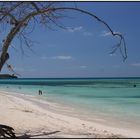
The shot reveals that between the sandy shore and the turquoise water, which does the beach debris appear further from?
the turquoise water

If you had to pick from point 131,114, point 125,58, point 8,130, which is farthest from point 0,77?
point 131,114

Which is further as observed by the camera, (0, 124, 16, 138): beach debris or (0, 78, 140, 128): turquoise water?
(0, 78, 140, 128): turquoise water

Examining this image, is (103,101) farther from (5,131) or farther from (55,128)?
(5,131)

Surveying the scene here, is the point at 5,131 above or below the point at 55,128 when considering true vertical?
above

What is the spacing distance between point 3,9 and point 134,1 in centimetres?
256

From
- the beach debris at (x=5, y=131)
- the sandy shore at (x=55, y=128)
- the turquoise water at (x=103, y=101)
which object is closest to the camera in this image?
the beach debris at (x=5, y=131)

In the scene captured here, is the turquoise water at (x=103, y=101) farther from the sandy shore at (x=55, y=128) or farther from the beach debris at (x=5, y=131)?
the beach debris at (x=5, y=131)

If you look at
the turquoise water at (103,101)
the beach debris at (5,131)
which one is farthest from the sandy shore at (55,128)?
the turquoise water at (103,101)

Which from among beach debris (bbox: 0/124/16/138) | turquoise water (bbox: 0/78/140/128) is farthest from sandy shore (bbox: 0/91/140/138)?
turquoise water (bbox: 0/78/140/128)

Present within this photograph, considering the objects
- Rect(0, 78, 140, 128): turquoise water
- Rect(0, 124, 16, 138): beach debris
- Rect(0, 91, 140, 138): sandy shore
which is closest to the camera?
Rect(0, 124, 16, 138): beach debris

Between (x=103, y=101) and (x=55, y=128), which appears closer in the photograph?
(x=55, y=128)

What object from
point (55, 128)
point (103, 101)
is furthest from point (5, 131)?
point (103, 101)

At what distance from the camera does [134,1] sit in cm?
648

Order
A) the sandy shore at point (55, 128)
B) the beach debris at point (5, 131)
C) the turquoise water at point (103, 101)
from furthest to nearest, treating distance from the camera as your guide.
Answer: the turquoise water at point (103, 101)
the sandy shore at point (55, 128)
the beach debris at point (5, 131)
